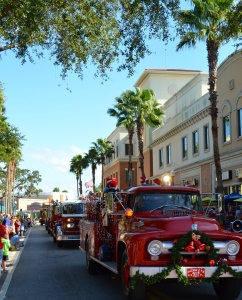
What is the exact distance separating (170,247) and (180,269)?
39cm

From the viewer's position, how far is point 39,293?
32.6ft

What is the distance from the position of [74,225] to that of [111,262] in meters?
12.5

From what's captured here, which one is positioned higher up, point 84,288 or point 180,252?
point 180,252

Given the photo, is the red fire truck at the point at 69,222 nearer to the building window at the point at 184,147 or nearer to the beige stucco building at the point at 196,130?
the beige stucco building at the point at 196,130

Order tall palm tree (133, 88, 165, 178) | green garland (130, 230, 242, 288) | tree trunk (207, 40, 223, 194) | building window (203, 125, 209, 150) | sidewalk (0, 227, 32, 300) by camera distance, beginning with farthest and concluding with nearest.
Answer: tall palm tree (133, 88, 165, 178), building window (203, 125, 209, 150), tree trunk (207, 40, 223, 194), sidewalk (0, 227, 32, 300), green garland (130, 230, 242, 288)

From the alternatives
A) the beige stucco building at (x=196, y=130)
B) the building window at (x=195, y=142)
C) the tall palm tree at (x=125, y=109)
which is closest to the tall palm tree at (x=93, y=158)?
the beige stucco building at (x=196, y=130)

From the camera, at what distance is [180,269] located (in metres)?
7.70

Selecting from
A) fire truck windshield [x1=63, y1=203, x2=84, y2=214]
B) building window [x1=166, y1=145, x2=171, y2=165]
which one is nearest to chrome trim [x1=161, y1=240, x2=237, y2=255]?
fire truck windshield [x1=63, y1=203, x2=84, y2=214]

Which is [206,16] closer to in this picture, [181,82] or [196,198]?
[196,198]

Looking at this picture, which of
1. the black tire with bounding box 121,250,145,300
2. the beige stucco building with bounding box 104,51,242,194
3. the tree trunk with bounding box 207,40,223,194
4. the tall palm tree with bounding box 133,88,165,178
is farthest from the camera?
the tall palm tree with bounding box 133,88,165,178

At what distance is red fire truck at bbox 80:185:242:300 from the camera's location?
779 centimetres

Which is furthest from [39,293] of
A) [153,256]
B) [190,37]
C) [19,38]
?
[190,37]

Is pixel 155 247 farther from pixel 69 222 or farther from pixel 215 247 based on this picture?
pixel 69 222

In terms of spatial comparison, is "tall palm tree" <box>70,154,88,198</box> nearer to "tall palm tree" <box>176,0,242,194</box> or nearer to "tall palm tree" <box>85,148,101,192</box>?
"tall palm tree" <box>85,148,101,192</box>
